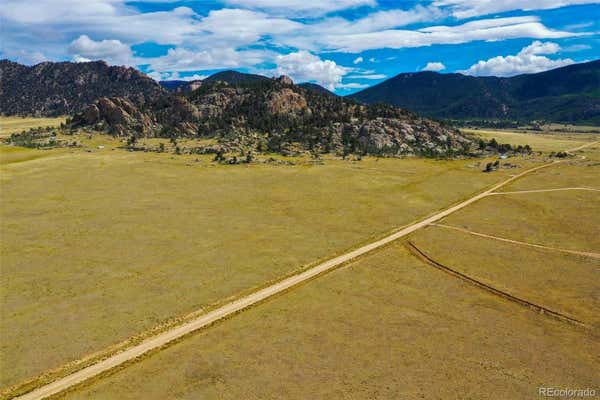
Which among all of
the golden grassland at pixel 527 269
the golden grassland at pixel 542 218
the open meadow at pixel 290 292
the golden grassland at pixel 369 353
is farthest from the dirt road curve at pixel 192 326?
the golden grassland at pixel 542 218

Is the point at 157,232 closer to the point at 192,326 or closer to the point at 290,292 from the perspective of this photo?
the point at 290,292

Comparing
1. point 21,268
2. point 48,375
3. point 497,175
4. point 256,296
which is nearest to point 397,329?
point 256,296

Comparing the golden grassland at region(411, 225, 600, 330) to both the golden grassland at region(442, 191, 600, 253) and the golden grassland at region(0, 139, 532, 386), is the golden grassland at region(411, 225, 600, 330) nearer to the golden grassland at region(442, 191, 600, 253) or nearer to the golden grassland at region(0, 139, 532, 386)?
the golden grassland at region(442, 191, 600, 253)

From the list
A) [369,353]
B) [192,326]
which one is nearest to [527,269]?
[369,353]

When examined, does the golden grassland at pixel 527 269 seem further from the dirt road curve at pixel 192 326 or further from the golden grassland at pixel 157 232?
the golden grassland at pixel 157 232

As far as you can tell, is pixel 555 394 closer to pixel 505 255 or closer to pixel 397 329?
pixel 397 329

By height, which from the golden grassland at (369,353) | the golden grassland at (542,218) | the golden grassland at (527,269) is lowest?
Result: the golden grassland at (369,353)
